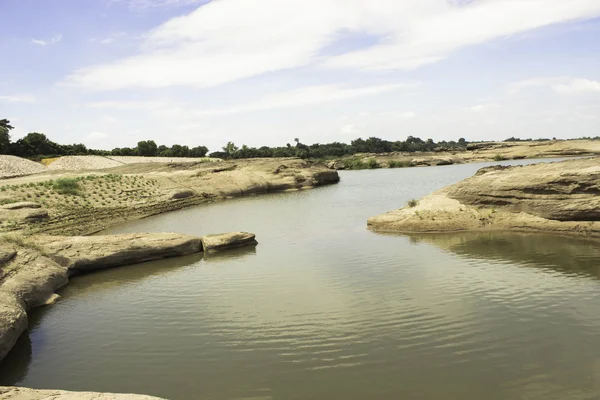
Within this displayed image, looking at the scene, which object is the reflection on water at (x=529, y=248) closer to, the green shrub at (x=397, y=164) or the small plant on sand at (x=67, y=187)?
the small plant on sand at (x=67, y=187)

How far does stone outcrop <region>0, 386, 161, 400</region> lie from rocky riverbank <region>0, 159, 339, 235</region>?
20127 millimetres

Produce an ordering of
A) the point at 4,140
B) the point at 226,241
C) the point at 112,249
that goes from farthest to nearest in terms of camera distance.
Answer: the point at 4,140, the point at 226,241, the point at 112,249

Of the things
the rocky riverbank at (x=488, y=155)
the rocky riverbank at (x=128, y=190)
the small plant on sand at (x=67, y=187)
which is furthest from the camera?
the rocky riverbank at (x=488, y=155)

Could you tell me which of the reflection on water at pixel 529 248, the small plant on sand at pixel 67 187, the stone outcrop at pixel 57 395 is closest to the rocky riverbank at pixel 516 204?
the reflection on water at pixel 529 248

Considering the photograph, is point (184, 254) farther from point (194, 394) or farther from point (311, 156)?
point (311, 156)

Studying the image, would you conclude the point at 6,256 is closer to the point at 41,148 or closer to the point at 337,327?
the point at 337,327

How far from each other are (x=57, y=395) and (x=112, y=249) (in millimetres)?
13456

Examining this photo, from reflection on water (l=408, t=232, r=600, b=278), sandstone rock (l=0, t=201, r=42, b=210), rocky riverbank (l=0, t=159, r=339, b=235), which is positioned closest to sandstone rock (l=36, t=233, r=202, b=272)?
rocky riverbank (l=0, t=159, r=339, b=235)

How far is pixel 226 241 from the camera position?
23.9 metres

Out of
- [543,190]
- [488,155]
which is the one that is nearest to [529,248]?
[543,190]

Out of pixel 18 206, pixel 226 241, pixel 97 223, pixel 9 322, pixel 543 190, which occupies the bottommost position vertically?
pixel 9 322

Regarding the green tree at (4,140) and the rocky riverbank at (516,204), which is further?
the green tree at (4,140)

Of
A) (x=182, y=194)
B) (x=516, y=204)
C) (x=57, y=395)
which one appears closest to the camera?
→ (x=57, y=395)

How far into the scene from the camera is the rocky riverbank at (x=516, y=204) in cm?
2291
